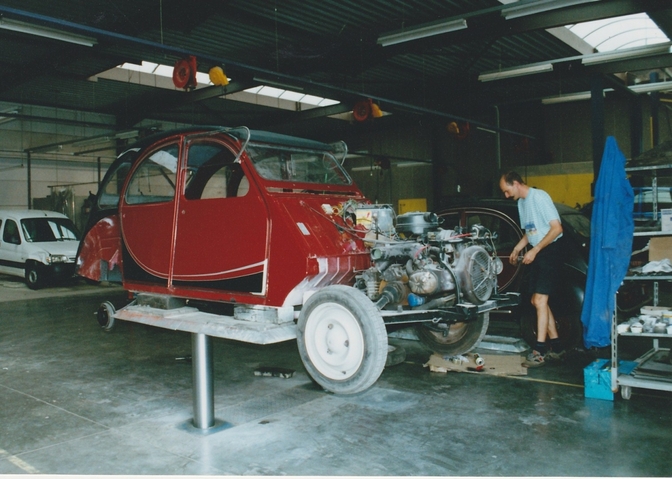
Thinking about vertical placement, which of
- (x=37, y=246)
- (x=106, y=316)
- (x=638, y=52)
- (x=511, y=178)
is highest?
(x=638, y=52)

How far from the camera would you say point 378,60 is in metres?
10.8

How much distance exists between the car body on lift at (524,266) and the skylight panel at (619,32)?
19.2ft

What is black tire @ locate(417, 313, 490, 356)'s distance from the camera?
5082 millimetres

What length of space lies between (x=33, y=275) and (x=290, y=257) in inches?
387

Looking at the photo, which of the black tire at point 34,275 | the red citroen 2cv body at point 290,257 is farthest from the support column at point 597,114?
the black tire at point 34,275

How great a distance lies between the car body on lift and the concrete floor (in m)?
0.47

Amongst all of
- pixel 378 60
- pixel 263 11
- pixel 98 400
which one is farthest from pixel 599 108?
pixel 98 400

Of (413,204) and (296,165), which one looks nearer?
(296,165)

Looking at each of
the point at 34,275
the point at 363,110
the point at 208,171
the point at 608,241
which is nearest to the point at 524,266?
the point at 608,241

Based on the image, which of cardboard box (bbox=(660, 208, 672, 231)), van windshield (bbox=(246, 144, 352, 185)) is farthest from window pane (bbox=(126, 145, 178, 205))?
cardboard box (bbox=(660, 208, 672, 231))

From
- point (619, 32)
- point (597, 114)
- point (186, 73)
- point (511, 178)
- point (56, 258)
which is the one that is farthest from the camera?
point (56, 258)

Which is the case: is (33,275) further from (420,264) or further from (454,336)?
(420,264)

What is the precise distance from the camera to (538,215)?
16.5 ft

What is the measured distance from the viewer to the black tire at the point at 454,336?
5.08 metres
